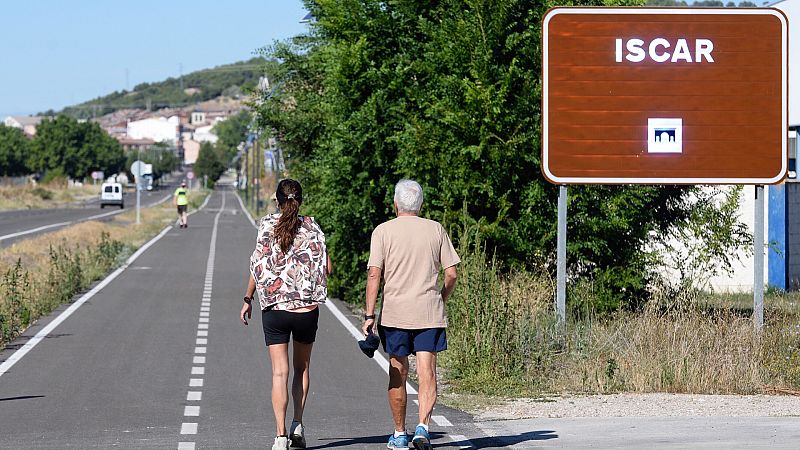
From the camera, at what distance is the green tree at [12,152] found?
149 metres

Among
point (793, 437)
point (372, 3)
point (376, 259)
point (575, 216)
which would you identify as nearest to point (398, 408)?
point (376, 259)

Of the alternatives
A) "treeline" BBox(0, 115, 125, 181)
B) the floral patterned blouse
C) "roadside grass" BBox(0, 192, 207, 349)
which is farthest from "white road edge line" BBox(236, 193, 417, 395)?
"treeline" BBox(0, 115, 125, 181)

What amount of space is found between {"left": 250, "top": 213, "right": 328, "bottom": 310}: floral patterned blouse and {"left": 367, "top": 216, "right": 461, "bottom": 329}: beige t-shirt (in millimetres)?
426

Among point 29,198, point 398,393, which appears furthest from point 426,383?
point 29,198

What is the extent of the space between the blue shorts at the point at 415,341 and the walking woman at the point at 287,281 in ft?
2.00

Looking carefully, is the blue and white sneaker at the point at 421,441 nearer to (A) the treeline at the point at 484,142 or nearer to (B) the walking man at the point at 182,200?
(A) the treeline at the point at 484,142

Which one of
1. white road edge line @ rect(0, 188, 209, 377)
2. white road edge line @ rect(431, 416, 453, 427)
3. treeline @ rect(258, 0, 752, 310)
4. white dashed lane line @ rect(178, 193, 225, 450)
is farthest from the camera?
treeline @ rect(258, 0, 752, 310)

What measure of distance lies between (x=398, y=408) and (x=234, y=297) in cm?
1543

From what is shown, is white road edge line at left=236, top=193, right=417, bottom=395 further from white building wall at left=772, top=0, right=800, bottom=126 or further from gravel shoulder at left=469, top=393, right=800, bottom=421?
white building wall at left=772, top=0, right=800, bottom=126

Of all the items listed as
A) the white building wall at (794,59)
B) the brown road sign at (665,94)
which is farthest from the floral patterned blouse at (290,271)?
the white building wall at (794,59)

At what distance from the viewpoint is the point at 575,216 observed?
19.0m

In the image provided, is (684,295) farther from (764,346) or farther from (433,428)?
(433,428)

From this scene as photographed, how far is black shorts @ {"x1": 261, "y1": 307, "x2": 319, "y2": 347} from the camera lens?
9.53 meters

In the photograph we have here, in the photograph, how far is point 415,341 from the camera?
30.9 ft
